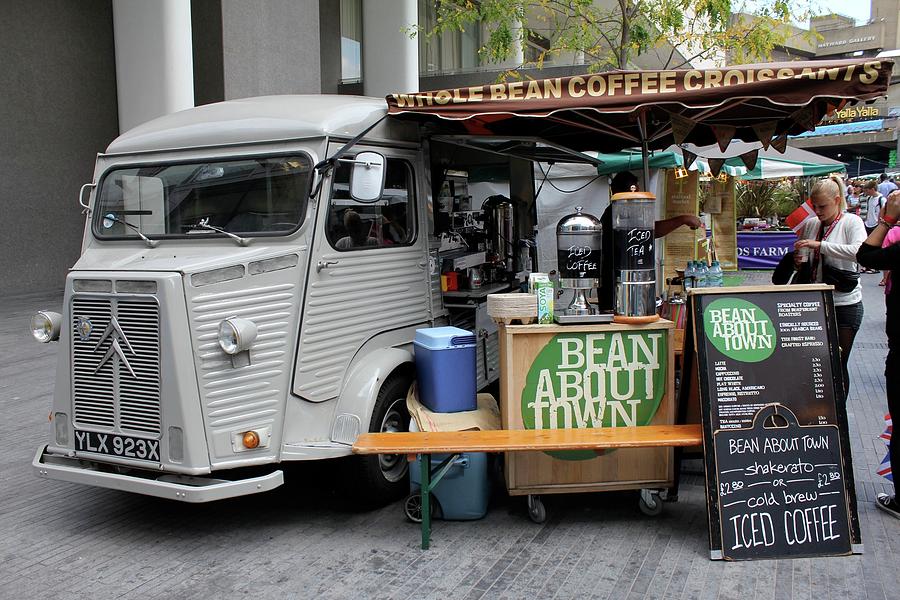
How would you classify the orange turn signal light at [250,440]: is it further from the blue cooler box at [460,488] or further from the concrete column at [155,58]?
the concrete column at [155,58]

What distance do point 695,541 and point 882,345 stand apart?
23.9 feet

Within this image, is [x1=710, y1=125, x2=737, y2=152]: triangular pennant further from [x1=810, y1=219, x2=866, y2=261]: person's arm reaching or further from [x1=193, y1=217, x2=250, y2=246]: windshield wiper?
[x1=193, y1=217, x2=250, y2=246]: windshield wiper

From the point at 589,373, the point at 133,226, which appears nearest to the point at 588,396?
the point at 589,373

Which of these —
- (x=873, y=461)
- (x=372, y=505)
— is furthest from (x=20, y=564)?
(x=873, y=461)

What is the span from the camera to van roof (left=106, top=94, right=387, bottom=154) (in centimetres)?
475

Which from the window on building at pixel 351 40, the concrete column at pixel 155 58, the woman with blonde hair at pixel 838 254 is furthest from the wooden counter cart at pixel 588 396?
the window on building at pixel 351 40

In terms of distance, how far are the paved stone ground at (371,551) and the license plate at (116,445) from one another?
0.57 m

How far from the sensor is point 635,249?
4738 millimetres

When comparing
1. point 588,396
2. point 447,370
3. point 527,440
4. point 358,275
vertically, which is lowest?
point 527,440

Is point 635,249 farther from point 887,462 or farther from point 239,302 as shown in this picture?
point 239,302

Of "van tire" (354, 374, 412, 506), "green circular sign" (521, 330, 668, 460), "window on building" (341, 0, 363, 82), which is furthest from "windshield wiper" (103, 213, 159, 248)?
"window on building" (341, 0, 363, 82)

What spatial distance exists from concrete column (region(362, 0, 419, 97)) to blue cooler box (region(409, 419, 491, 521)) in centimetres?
1116

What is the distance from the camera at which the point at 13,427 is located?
685cm

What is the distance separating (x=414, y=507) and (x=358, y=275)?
144cm
